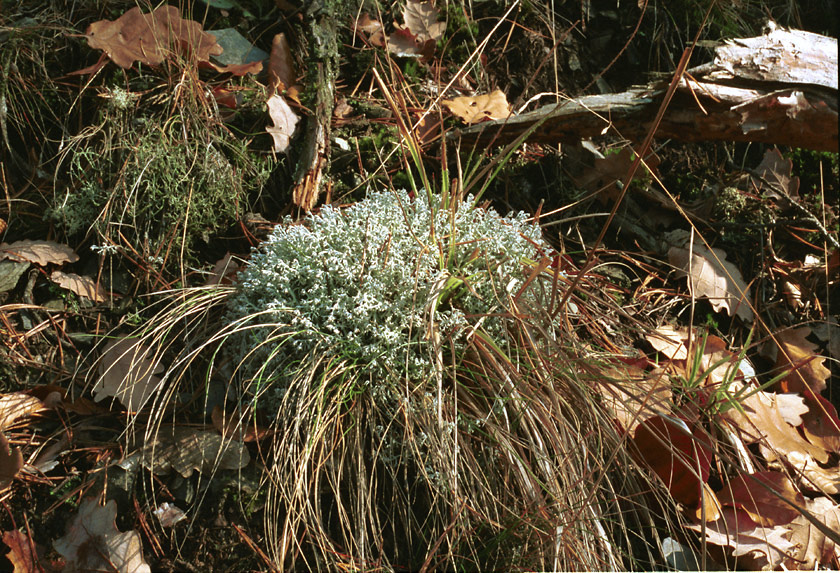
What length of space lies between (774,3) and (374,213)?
230cm

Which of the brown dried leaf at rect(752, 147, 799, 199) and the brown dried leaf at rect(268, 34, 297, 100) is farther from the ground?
the brown dried leaf at rect(268, 34, 297, 100)

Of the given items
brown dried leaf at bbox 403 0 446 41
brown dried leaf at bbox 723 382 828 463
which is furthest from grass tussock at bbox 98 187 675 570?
brown dried leaf at bbox 403 0 446 41

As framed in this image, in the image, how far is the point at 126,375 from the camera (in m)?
1.83

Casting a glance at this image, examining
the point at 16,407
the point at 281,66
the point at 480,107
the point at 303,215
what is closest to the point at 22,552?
the point at 16,407

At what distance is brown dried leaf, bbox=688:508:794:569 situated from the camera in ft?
5.59

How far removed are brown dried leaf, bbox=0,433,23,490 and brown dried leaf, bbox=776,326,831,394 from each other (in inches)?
87.5

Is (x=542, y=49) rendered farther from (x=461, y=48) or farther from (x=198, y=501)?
(x=198, y=501)

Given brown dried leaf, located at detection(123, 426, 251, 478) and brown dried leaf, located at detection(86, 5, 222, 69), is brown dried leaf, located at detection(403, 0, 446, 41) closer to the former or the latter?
brown dried leaf, located at detection(86, 5, 222, 69)

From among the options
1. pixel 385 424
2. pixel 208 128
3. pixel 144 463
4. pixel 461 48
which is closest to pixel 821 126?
pixel 461 48

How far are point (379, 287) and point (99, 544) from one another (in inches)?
37.4

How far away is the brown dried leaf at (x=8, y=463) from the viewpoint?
5.56ft

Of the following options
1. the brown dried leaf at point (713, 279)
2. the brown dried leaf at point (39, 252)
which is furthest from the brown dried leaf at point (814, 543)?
the brown dried leaf at point (39, 252)

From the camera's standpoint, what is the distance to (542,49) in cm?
278

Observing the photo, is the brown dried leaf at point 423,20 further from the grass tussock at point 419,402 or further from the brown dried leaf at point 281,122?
the grass tussock at point 419,402
